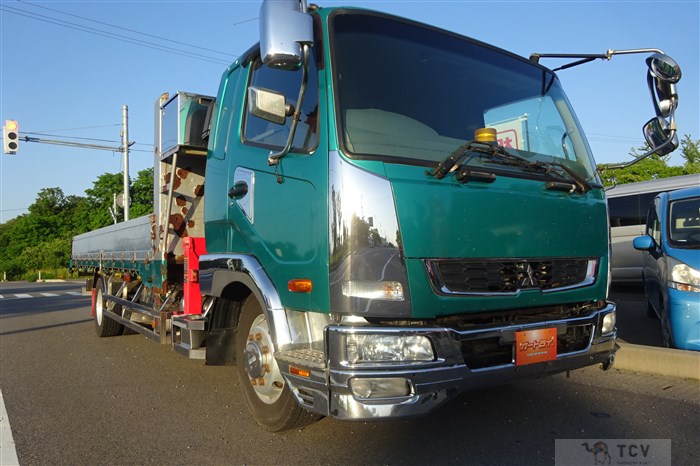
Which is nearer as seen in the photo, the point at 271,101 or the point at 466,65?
the point at 271,101

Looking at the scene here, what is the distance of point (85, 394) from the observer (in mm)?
5121

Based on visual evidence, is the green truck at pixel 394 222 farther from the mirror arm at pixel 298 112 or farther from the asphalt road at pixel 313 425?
the asphalt road at pixel 313 425

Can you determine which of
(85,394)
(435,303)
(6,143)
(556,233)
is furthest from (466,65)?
(6,143)

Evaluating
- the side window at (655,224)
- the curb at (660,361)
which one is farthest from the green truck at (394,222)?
the side window at (655,224)

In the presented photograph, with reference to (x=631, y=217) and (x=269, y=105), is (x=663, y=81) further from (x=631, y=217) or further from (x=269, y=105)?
(x=631, y=217)

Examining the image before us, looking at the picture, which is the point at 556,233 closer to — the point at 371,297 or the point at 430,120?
the point at 430,120

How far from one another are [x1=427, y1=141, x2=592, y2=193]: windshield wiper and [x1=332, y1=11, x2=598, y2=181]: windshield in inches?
2.2

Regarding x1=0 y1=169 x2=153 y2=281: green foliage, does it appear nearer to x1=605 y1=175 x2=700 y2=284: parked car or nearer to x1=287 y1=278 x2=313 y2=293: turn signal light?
x1=605 y1=175 x2=700 y2=284: parked car

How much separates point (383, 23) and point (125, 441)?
328cm

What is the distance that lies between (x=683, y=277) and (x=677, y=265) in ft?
0.49

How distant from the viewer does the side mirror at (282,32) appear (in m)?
2.88

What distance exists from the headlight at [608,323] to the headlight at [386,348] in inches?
58.6

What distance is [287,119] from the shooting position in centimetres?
339
